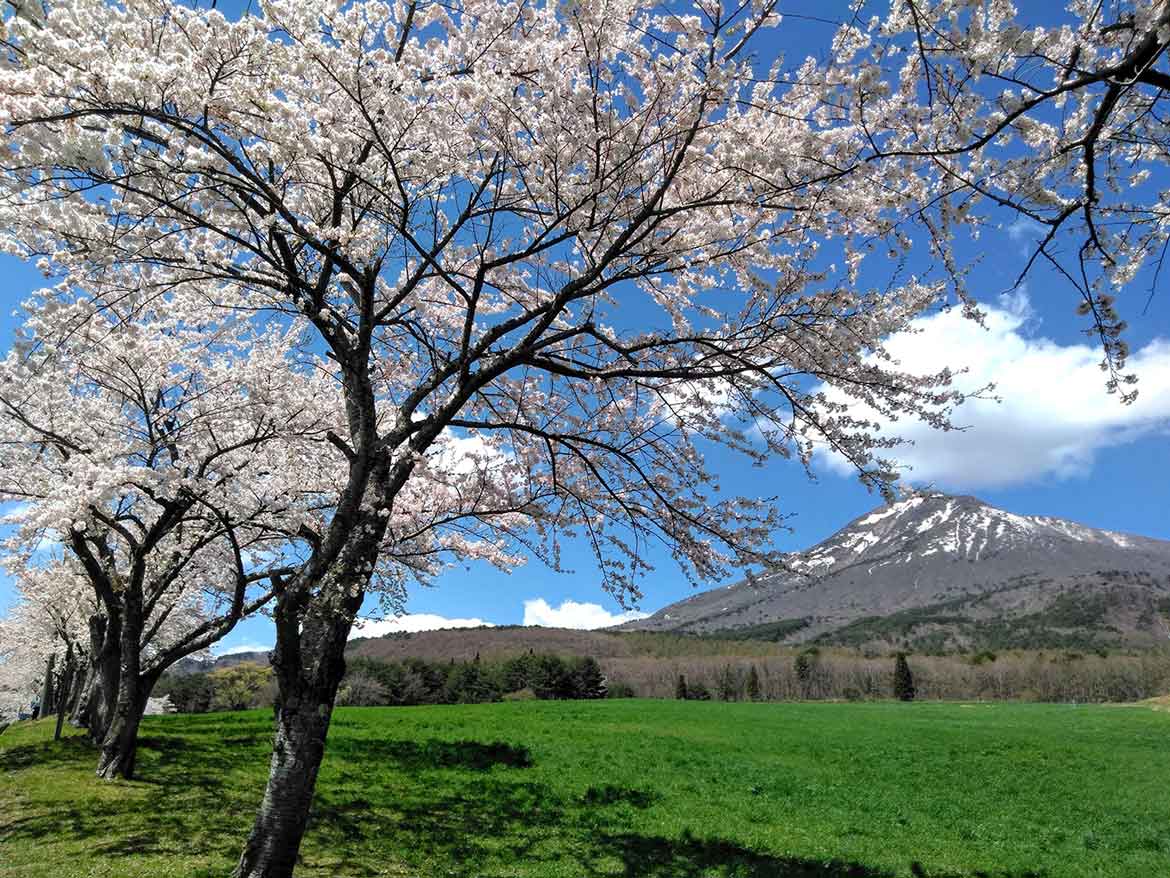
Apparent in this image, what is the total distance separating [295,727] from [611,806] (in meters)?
7.65

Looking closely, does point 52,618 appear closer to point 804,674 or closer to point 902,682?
point 902,682

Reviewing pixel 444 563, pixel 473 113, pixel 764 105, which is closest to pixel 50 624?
pixel 444 563

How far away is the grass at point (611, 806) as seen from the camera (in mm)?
7855

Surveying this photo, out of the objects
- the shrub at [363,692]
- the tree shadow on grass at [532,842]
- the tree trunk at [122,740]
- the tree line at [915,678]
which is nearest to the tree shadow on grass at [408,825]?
the tree shadow on grass at [532,842]

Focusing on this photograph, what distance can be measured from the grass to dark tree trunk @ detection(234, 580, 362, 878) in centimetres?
141

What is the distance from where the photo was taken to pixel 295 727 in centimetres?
587

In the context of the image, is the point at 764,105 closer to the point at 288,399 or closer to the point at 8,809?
the point at 288,399

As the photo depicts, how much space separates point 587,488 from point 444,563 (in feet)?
18.9

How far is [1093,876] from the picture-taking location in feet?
30.3

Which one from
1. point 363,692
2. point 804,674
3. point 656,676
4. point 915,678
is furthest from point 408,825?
point 915,678

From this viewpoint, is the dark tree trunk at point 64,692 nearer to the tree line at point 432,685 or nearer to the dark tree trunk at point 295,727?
the dark tree trunk at point 295,727

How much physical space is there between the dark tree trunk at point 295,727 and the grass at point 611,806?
1.41 metres

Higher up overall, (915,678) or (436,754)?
(915,678)

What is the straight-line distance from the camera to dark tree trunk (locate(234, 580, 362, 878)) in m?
5.63
